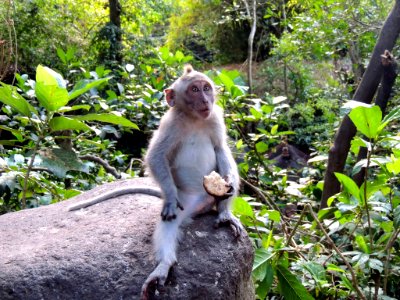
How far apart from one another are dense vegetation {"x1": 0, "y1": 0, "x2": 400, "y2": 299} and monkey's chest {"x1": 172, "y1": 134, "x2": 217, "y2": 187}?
41 cm

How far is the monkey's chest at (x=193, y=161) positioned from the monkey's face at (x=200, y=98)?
0.19 meters

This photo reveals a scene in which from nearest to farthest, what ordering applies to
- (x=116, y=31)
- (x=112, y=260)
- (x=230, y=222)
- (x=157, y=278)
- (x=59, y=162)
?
(x=157, y=278) < (x=112, y=260) < (x=230, y=222) < (x=59, y=162) < (x=116, y=31)

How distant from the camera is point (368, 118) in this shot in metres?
3.41

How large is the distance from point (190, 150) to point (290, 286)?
3.77 ft

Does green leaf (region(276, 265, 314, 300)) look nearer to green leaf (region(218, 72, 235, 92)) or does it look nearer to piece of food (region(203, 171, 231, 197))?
piece of food (region(203, 171, 231, 197))

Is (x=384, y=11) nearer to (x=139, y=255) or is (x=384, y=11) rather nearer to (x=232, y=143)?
(x=232, y=143)

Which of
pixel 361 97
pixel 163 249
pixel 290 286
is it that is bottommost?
pixel 290 286

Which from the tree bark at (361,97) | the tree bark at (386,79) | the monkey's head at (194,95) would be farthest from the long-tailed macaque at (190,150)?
the tree bark at (386,79)

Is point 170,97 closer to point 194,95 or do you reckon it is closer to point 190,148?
point 194,95

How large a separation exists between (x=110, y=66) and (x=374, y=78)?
28.1 ft

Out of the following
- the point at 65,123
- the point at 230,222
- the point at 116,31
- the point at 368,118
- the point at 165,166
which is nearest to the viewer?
the point at 230,222

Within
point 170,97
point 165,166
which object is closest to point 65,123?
point 170,97

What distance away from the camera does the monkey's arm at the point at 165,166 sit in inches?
129

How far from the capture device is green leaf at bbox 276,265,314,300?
357 centimetres
